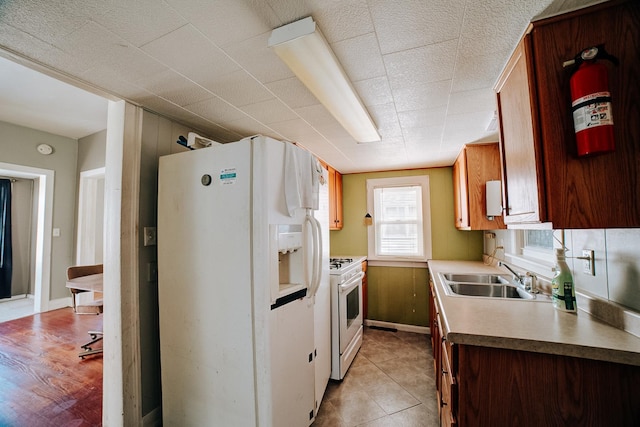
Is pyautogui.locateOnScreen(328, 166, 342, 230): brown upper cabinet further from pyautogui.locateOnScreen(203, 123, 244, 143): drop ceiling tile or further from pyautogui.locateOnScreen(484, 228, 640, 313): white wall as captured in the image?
pyautogui.locateOnScreen(484, 228, 640, 313): white wall

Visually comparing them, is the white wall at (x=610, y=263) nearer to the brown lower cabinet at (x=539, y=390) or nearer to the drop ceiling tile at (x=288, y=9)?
the brown lower cabinet at (x=539, y=390)

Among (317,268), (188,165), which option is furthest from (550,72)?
(188,165)

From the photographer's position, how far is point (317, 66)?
4.30 ft

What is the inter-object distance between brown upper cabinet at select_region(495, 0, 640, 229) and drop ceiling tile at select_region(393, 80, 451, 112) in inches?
18.2

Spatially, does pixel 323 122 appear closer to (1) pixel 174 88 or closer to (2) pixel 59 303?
(1) pixel 174 88

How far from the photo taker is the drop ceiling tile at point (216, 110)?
5.89 ft

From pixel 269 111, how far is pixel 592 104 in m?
1.75

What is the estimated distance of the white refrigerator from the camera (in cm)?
140

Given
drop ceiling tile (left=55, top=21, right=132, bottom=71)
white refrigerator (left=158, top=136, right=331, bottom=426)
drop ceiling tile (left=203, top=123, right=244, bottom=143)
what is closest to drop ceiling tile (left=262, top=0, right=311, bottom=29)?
white refrigerator (left=158, top=136, right=331, bottom=426)

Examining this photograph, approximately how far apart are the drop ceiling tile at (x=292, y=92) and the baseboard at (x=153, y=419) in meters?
2.33

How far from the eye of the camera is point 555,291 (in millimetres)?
1432

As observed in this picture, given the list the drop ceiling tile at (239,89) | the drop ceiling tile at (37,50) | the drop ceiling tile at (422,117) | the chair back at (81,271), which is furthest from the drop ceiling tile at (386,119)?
the chair back at (81,271)

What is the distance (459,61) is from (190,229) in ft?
5.95

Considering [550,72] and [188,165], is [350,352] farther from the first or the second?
[550,72]
